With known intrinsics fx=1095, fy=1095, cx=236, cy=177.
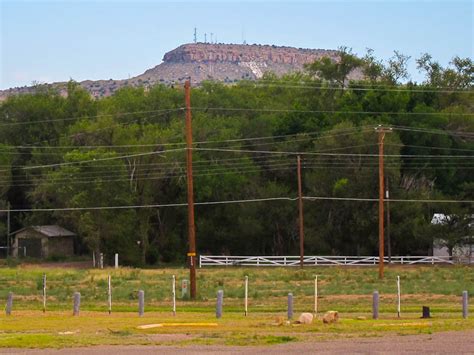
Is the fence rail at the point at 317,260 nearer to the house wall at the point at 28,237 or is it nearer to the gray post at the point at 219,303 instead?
the house wall at the point at 28,237

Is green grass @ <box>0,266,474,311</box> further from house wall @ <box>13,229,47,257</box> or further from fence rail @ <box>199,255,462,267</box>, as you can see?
house wall @ <box>13,229,47,257</box>

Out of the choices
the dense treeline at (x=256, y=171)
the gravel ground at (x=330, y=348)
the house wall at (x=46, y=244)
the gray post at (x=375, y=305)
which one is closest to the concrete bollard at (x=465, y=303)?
the gray post at (x=375, y=305)

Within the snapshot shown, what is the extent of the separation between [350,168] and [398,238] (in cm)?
676

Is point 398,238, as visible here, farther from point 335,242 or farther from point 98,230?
point 98,230

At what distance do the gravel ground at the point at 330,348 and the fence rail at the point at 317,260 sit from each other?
5658 centimetres

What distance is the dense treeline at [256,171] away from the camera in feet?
287

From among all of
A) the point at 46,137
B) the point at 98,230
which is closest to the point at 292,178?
the point at 98,230

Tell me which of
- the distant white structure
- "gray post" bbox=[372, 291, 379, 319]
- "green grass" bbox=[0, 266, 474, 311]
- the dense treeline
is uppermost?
the dense treeline

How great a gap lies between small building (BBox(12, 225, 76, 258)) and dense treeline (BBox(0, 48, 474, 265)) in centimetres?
145

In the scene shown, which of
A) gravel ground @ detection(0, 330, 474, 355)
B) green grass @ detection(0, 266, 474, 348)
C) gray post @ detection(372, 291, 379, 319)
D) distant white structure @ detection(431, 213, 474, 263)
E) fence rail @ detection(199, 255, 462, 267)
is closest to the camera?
gravel ground @ detection(0, 330, 474, 355)

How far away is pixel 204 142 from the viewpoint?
9519 cm

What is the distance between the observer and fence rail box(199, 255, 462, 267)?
84125mm

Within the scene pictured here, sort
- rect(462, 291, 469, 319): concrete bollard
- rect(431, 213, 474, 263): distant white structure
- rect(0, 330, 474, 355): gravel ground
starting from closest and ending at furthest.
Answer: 1. rect(0, 330, 474, 355): gravel ground
2. rect(462, 291, 469, 319): concrete bollard
3. rect(431, 213, 474, 263): distant white structure

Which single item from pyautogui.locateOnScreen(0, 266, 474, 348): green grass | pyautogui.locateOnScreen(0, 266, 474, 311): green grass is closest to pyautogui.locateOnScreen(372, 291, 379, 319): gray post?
pyautogui.locateOnScreen(0, 266, 474, 348): green grass
